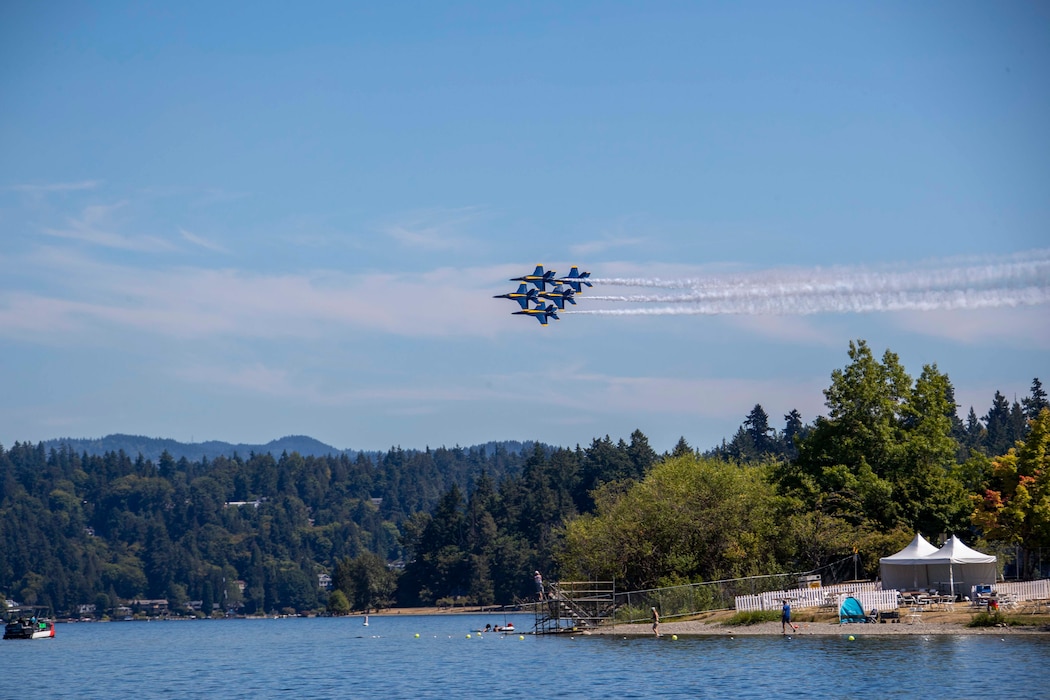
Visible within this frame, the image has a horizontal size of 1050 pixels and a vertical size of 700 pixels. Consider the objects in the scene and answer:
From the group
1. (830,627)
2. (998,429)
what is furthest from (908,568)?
(998,429)

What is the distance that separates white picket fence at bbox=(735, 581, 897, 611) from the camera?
5823 centimetres

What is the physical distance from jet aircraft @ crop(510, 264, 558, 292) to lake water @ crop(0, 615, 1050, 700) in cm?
1876

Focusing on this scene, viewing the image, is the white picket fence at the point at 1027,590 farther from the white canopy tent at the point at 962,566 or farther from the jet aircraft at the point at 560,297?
the jet aircraft at the point at 560,297

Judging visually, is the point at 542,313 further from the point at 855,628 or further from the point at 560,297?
the point at 855,628

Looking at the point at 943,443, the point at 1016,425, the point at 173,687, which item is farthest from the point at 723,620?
the point at 1016,425

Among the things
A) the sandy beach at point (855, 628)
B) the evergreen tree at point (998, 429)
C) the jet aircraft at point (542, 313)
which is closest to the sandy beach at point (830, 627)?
the sandy beach at point (855, 628)

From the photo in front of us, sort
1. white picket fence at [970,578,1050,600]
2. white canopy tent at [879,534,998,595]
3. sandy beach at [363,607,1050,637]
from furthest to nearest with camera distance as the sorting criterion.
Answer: white canopy tent at [879,534,998,595] → white picket fence at [970,578,1050,600] → sandy beach at [363,607,1050,637]

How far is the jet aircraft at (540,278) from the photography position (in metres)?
70.4

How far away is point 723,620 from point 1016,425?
131244mm

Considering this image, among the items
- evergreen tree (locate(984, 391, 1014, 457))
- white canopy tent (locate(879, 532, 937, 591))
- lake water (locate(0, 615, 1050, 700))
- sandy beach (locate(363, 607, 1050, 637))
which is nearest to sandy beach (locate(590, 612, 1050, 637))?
sandy beach (locate(363, 607, 1050, 637))

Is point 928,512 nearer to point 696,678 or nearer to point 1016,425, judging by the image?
point 696,678

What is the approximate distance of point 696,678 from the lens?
45312 millimetres

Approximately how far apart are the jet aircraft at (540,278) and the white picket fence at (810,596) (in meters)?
19.4

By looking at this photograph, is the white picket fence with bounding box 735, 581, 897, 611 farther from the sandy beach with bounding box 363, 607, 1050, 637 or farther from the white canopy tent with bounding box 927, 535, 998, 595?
the white canopy tent with bounding box 927, 535, 998, 595
